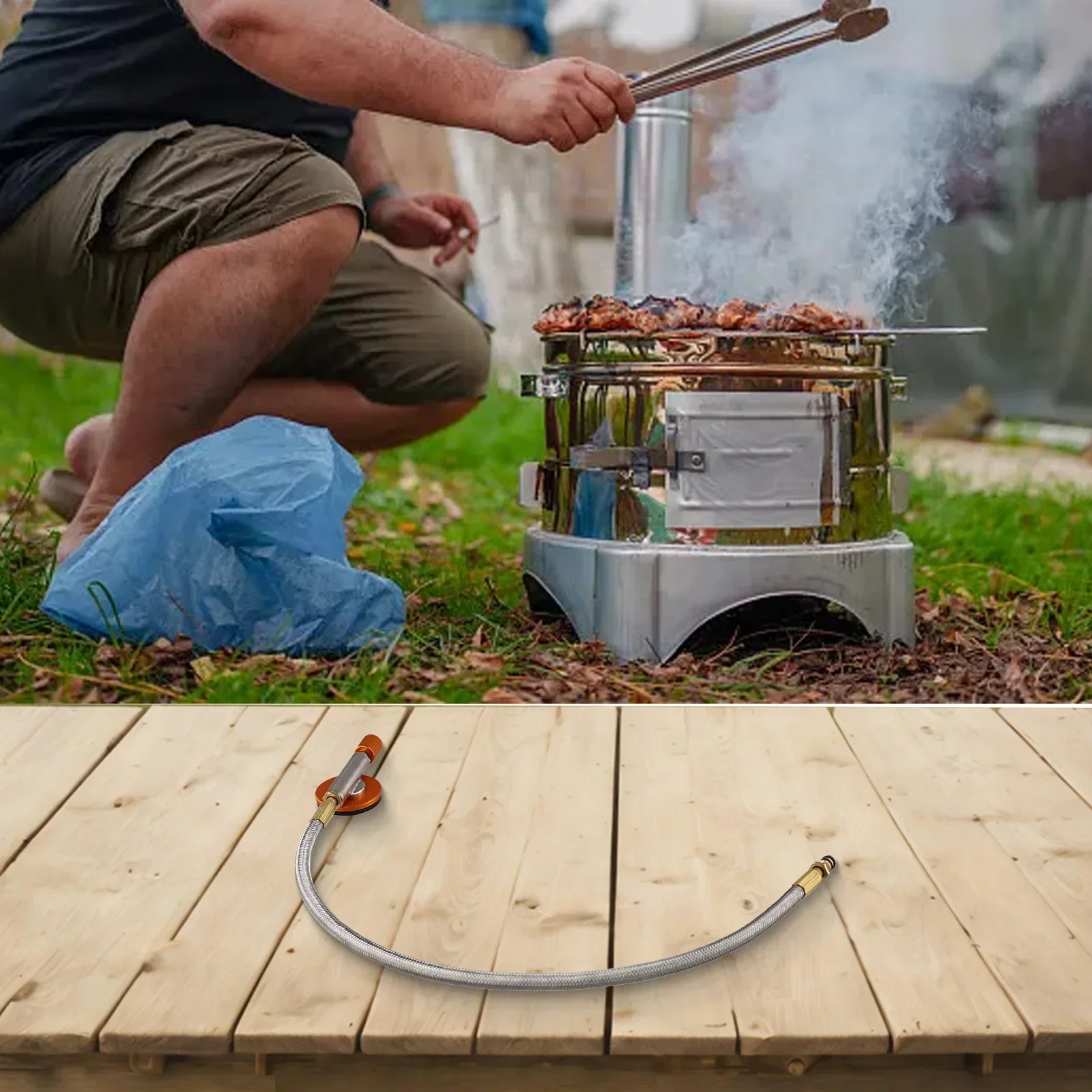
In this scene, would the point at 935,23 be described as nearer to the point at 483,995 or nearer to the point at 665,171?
the point at 665,171

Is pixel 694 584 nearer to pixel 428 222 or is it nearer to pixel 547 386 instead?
pixel 547 386

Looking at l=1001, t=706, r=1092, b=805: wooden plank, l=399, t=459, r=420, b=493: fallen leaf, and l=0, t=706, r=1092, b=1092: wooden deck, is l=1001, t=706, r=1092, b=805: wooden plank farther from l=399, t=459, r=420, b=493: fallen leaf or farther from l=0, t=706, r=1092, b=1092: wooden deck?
l=399, t=459, r=420, b=493: fallen leaf

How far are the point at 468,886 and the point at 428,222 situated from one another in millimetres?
1990

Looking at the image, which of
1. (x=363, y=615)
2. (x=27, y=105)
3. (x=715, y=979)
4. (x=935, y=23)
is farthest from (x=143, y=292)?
(x=935, y=23)

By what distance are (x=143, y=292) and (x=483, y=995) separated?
5.70 feet

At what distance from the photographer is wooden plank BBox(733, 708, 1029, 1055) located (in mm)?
1252

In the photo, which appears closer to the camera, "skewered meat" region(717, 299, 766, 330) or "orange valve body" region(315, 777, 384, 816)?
"orange valve body" region(315, 777, 384, 816)

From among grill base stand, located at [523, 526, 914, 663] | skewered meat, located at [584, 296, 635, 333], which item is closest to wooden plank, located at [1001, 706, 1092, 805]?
grill base stand, located at [523, 526, 914, 663]

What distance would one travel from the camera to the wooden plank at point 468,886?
1258mm

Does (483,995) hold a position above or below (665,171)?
below

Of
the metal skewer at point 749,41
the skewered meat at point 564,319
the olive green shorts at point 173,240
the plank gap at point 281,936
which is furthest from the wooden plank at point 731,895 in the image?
the olive green shorts at point 173,240

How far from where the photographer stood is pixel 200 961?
1.38 m

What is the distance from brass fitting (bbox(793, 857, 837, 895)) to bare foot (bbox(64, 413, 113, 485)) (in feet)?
6.43

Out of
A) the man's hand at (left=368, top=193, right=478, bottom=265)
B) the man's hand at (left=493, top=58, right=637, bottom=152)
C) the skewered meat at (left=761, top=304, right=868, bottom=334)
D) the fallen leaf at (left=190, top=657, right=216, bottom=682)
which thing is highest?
the man's hand at (left=493, top=58, right=637, bottom=152)
